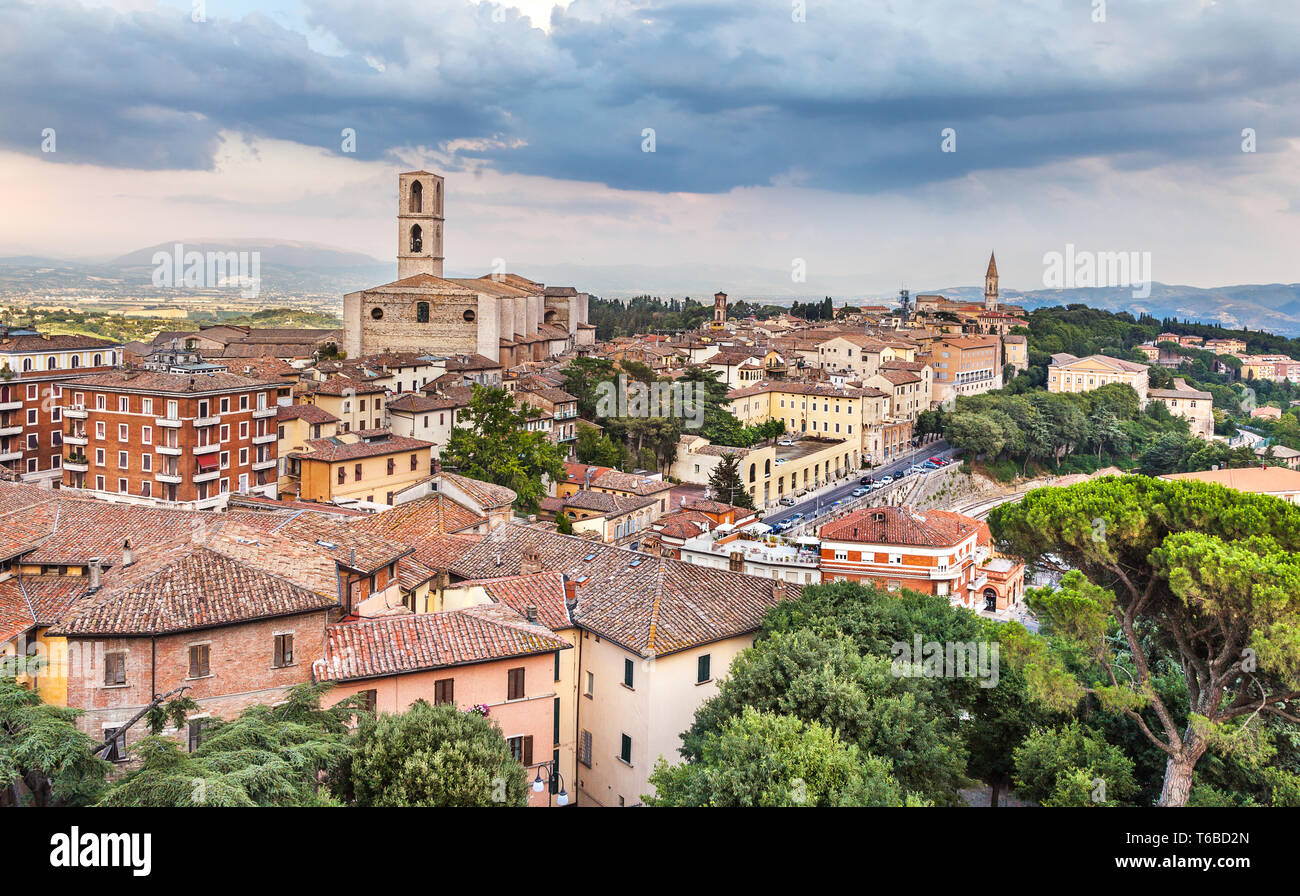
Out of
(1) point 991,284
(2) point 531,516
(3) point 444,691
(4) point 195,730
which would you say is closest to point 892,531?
(2) point 531,516

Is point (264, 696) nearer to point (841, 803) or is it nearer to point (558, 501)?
point (841, 803)

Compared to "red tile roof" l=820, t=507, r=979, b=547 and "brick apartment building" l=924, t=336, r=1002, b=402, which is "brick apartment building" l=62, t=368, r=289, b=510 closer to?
"red tile roof" l=820, t=507, r=979, b=547

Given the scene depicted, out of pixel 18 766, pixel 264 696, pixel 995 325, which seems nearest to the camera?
pixel 18 766

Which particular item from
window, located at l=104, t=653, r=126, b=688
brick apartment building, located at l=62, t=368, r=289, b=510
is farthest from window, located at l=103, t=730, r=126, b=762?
brick apartment building, located at l=62, t=368, r=289, b=510

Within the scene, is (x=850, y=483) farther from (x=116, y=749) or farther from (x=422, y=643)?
(x=116, y=749)

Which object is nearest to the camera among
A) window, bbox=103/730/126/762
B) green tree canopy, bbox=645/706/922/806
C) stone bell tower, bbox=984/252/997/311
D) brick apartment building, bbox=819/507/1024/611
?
green tree canopy, bbox=645/706/922/806
